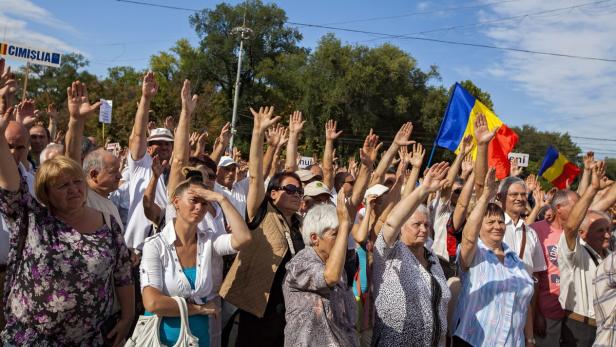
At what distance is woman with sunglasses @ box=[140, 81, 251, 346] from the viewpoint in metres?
3.26

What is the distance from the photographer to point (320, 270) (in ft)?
11.0

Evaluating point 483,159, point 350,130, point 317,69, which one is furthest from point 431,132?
point 483,159

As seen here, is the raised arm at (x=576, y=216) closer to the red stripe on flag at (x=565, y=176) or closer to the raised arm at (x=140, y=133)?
the raised arm at (x=140, y=133)

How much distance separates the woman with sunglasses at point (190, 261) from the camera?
10.7ft

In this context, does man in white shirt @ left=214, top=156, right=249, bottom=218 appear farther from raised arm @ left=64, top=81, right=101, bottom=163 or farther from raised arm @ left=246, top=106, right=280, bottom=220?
raised arm @ left=64, top=81, right=101, bottom=163

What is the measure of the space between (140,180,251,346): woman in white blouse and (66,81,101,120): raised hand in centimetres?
108

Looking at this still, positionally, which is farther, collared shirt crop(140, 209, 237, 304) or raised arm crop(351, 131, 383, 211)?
raised arm crop(351, 131, 383, 211)

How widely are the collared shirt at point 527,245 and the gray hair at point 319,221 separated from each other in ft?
7.98

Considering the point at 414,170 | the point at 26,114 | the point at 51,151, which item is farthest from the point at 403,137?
the point at 26,114

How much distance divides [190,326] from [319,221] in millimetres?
1008

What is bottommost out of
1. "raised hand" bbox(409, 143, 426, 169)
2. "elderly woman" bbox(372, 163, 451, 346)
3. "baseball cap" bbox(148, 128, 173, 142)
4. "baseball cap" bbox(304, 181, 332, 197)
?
"elderly woman" bbox(372, 163, 451, 346)

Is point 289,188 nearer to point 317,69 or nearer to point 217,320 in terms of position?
point 217,320

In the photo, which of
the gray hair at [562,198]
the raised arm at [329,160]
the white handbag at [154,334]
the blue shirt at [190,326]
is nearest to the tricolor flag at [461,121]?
the raised arm at [329,160]

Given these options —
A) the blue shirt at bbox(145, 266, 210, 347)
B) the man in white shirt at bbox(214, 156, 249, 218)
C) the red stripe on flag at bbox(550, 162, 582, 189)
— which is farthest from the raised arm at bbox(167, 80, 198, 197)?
the red stripe on flag at bbox(550, 162, 582, 189)
